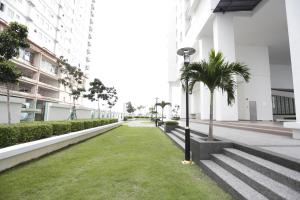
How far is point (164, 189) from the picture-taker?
3.08 m

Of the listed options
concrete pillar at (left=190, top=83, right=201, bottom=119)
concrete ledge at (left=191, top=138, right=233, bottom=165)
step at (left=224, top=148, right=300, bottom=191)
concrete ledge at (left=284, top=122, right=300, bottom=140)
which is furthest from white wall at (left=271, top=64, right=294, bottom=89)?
step at (left=224, top=148, right=300, bottom=191)

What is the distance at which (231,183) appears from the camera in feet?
9.68

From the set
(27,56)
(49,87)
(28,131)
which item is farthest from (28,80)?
(28,131)

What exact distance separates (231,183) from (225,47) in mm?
11658

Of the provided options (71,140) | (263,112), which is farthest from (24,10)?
(263,112)

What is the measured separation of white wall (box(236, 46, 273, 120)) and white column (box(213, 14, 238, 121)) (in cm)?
599

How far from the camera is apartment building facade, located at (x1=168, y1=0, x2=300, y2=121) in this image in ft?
37.8

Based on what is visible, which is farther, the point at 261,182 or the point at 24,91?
the point at 24,91

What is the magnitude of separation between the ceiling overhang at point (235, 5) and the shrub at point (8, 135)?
13641 mm

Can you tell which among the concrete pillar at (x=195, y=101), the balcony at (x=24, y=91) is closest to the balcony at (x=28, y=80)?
the balcony at (x=24, y=91)

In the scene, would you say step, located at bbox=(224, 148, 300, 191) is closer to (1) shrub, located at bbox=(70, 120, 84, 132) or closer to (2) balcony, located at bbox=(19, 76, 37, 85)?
(1) shrub, located at bbox=(70, 120, 84, 132)

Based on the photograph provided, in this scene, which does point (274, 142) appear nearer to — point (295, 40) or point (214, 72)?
point (214, 72)

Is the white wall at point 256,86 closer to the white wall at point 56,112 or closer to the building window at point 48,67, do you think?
the white wall at point 56,112

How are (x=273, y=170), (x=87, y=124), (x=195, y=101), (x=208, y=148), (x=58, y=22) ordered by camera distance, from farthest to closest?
(x=58, y=22), (x=195, y=101), (x=87, y=124), (x=208, y=148), (x=273, y=170)
